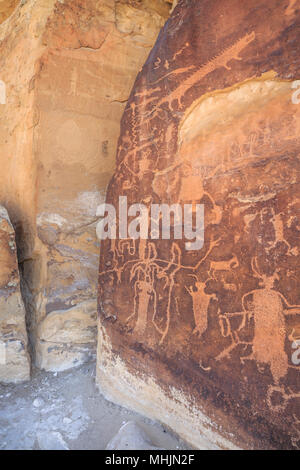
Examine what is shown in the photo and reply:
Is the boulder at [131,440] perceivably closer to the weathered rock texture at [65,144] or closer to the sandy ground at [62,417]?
the sandy ground at [62,417]

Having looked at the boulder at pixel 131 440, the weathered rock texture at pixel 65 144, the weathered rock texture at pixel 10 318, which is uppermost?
the weathered rock texture at pixel 65 144

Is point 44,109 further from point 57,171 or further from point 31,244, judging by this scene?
point 31,244

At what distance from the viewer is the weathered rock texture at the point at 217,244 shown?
1246 millimetres

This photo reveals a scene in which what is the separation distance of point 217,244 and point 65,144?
1594 millimetres

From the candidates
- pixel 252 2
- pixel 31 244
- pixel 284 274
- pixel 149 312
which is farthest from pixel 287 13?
pixel 31 244

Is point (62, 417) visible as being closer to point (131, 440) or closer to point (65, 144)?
point (131, 440)

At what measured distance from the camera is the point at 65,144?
2.46 m

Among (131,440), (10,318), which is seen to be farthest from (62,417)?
(10,318)

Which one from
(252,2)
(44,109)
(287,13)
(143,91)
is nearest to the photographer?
(287,13)

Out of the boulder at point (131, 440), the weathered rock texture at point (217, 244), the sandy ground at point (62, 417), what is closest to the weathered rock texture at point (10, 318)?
the sandy ground at point (62, 417)

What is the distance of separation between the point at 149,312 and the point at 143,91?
4.56 ft

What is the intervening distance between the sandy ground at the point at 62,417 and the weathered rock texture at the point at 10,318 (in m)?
0.11

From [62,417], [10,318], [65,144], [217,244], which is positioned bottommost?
[62,417]

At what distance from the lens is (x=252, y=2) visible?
1.43m
